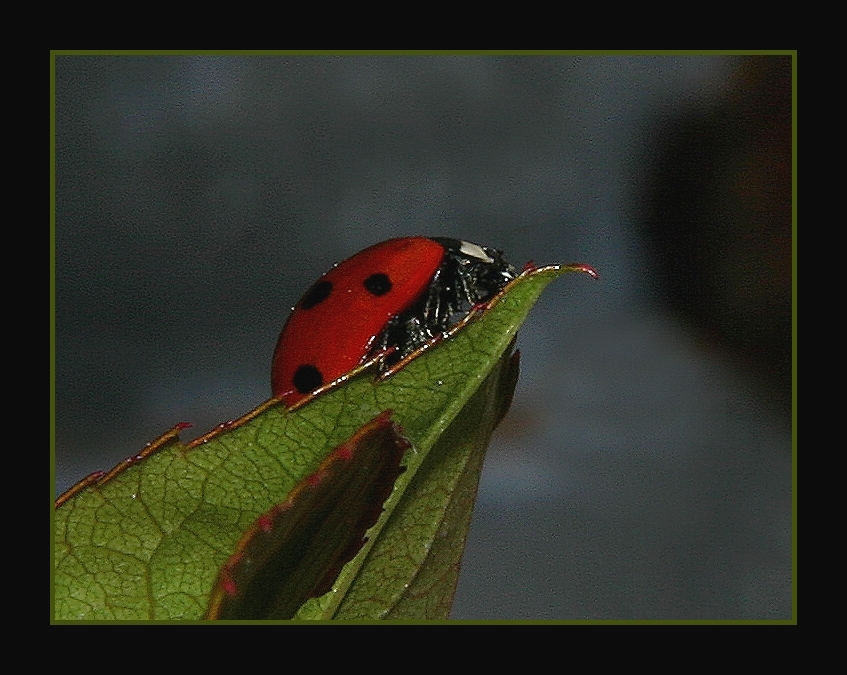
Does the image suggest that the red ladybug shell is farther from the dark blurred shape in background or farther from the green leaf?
the dark blurred shape in background

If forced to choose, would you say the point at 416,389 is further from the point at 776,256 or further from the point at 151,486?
the point at 776,256

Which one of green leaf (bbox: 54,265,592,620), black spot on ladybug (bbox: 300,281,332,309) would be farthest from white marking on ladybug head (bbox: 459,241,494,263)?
green leaf (bbox: 54,265,592,620)

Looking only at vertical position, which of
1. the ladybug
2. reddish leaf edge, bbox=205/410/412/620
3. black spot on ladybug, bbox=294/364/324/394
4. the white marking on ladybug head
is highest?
the white marking on ladybug head

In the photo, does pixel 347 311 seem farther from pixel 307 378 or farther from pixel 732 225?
pixel 732 225

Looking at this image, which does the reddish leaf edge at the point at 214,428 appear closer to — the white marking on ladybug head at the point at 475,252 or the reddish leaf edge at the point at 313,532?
the reddish leaf edge at the point at 313,532

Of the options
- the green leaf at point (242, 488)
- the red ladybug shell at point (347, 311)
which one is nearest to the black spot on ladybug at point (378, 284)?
the red ladybug shell at point (347, 311)

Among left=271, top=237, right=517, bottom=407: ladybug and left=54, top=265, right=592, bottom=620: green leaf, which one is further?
left=271, top=237, right=517, bottom=407: ladybug

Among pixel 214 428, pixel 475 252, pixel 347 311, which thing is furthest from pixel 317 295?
pixel 214 428
